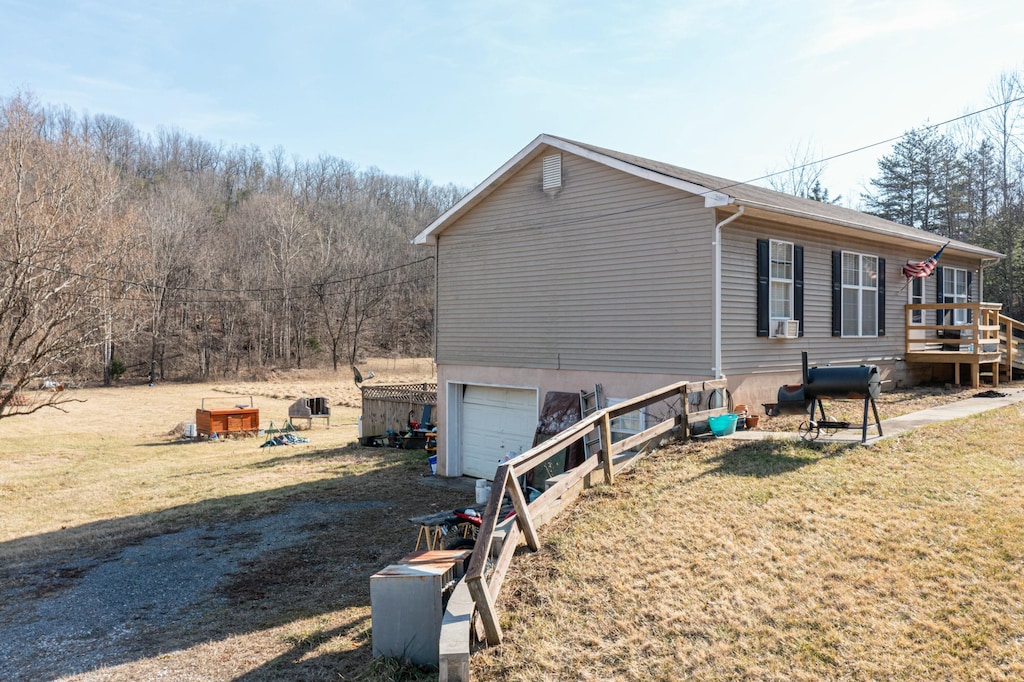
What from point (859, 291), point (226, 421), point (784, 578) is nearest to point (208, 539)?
point (784, 578)

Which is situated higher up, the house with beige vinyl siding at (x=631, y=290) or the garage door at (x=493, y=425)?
the house with beige vinyl siding at (x=631, y=290)

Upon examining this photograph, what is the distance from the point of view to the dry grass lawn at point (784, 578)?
4746mm

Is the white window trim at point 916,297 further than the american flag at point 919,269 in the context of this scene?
Yes

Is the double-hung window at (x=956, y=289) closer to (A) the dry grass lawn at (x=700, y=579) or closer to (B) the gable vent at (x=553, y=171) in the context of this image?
(A) the dry grass lawn at (x=700, y=579)

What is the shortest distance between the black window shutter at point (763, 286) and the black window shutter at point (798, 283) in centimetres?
94

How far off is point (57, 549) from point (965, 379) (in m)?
18.1

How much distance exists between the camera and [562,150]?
42.3ft

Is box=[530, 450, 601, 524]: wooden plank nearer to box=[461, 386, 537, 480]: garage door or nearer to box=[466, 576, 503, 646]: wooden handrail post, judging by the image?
box=[466, 576, 503, 646]: wooden handrail post

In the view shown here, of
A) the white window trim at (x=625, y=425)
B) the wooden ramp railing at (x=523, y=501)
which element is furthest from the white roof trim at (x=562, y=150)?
the white window trim at (x=625, y=425)

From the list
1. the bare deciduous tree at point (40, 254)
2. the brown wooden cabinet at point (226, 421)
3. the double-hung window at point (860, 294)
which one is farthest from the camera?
the brown wooden cabinet at point (226, 421)

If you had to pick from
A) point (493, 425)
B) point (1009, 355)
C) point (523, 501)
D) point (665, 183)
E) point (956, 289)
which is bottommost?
point (493, 425)

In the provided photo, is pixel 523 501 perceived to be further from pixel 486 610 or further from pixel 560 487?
pixel 486 610

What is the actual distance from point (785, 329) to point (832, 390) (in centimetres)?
307

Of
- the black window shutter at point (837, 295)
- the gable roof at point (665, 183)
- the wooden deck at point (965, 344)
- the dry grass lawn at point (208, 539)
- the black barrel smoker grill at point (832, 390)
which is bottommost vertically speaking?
the dry grass lawn at point (208, 539)
